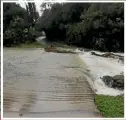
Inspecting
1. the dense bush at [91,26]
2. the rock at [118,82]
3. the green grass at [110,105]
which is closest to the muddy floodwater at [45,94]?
the green grass at [110,105]

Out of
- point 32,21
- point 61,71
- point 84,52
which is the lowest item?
point 84,52

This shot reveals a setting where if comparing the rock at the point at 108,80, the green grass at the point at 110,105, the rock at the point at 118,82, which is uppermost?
the green grass at the point at 110,105

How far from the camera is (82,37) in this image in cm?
1499

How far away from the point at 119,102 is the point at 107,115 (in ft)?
2.53

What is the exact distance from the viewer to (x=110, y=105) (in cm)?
498

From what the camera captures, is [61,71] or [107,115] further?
[61,71]

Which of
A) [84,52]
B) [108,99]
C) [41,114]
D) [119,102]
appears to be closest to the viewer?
[41,114]

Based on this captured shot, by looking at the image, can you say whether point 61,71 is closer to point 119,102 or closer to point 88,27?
point 119,102

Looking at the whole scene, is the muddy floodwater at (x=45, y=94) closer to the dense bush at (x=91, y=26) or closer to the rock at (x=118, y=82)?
the rock at (x=118, y=82)

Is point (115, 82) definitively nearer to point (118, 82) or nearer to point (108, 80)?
point (118, 82)

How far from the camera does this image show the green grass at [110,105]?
4.48 m

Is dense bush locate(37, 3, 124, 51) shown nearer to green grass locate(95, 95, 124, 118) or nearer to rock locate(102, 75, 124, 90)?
rock locate(102, 75, 124, 90)

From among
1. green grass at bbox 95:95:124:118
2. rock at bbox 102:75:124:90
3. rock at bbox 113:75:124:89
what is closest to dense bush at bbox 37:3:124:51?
rock at bbox 102:75:124:90

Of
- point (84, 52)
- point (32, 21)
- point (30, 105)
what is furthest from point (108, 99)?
point (84, 52)
